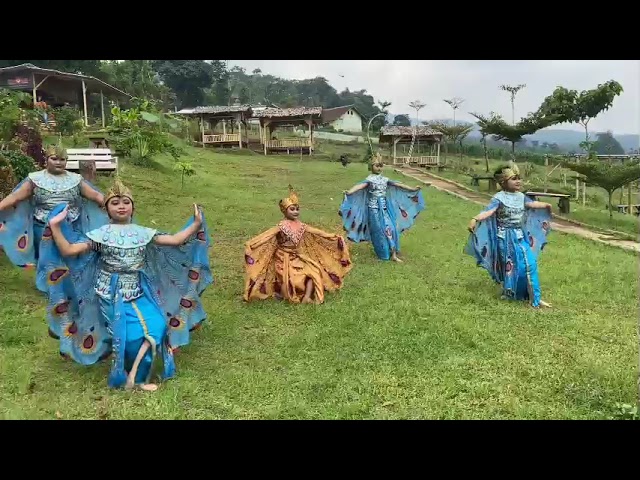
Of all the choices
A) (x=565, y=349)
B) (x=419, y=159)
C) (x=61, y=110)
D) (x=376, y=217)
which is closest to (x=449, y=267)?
(x=376, y=217)

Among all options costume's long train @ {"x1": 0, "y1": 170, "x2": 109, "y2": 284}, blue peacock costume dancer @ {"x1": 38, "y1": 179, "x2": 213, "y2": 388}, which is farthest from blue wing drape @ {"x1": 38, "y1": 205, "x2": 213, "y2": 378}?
costume's long train @ {"x1": 0, "y1": 170, "x2": 109, "y2": 284}

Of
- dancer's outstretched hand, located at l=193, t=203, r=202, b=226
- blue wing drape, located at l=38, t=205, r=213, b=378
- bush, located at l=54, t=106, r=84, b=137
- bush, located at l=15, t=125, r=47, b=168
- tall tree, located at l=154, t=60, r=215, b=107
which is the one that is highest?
tall tree, located at l=154, t=60, r=215, b=107

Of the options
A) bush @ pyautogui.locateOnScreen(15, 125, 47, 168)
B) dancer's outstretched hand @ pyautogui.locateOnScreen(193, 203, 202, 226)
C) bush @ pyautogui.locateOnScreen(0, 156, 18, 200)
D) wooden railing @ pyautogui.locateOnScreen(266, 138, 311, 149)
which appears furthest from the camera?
wooden railing @ pyautogui.locateOnScreen(266, 138, 311, 149)

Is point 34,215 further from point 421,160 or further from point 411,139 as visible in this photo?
point 421,160

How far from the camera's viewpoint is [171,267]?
575 cm

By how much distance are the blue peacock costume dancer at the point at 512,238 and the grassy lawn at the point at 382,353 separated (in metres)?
0.33

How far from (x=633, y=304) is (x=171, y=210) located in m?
9.82

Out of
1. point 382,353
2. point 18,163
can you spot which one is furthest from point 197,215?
point 18,163

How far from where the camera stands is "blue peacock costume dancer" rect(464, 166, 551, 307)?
25.9 ft

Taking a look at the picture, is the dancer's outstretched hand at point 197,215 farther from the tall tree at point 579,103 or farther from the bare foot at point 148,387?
the tall tree at point 579,103

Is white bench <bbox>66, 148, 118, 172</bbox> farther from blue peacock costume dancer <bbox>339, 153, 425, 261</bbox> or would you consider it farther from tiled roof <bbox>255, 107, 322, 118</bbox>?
tiled roof <bbox>255, 107, 322, 118</bbox>

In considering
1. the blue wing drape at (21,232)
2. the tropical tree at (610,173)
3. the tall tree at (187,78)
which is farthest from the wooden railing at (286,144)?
the blue wing drape at (21,232)

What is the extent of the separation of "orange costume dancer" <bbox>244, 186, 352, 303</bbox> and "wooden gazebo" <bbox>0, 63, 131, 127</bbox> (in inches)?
822

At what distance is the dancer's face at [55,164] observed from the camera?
7.01 meters
